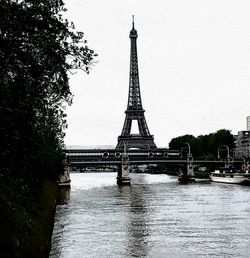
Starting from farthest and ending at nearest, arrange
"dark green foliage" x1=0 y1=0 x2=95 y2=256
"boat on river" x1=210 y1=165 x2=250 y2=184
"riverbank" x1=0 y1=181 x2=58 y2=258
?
"boat on river" x1=210 y1=165 x2=250 y2=184 → "dark green foliage" x1=0 y1=0 x2=95 y2=256 → "riverbank" x1=0 y1=181 x2=58 y2=258

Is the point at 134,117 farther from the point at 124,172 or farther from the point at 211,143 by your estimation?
the point at 124,172

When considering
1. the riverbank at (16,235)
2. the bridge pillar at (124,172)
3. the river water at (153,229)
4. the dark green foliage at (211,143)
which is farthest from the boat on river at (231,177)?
the riverbank at (16,235)

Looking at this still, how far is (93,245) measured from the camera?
2581 centimetres

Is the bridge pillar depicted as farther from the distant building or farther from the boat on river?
the distant building

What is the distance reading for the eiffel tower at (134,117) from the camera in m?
134

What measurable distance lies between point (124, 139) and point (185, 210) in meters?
93.1

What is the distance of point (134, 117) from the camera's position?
460 feet

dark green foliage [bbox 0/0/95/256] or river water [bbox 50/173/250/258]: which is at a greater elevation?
dark green foliage [bbox 0/0/95/256]

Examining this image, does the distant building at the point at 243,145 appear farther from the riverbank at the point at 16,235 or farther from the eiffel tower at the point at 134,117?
the riverbank at the point at 16,235

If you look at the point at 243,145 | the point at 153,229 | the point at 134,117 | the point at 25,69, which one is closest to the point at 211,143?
the point at 134,117

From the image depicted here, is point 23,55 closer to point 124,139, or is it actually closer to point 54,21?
point 54,21

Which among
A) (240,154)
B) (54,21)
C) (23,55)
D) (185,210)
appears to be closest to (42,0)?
(54,21)

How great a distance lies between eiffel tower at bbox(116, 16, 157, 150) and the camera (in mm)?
133750

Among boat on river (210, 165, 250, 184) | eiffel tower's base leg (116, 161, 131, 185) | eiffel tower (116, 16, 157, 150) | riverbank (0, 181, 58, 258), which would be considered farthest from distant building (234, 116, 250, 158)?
riverbank (0, 181, 58, 258)
